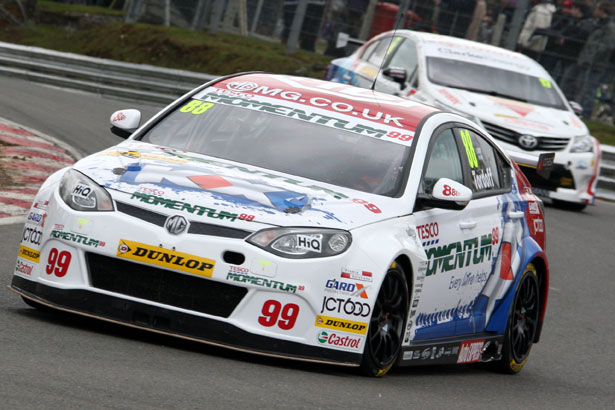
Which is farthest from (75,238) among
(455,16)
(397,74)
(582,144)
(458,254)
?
(455,16)

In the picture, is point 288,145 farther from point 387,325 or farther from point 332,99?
point 387,325

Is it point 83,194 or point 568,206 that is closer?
point 83,194

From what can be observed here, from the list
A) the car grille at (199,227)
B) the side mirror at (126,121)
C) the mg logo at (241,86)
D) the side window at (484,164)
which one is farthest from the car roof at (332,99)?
the car grille at (199,227)

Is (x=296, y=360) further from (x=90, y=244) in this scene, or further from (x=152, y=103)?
(x=152, y=103)

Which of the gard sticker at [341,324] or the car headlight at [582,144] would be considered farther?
the car headlight at [582,144]

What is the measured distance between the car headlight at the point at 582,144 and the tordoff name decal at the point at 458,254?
27.8 ft

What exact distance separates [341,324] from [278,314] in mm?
310

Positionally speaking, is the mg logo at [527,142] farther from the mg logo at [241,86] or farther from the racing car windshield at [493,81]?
the mg logo at [241,86]

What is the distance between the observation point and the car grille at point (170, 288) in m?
5.78

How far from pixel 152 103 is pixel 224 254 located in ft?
50.5

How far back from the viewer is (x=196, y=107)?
290 inches

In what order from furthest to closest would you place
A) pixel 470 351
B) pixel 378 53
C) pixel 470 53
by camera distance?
1. pixel 378 53
2. pixel 470 53
3. pixel 470 351

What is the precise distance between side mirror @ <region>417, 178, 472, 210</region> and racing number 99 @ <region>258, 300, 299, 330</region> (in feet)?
3.72

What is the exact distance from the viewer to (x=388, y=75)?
607 inches
